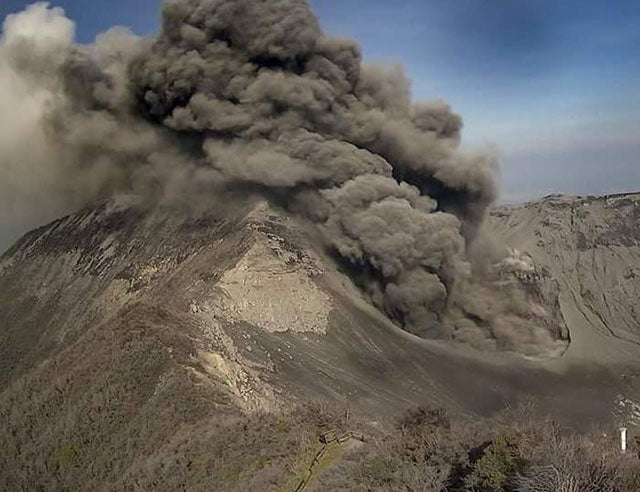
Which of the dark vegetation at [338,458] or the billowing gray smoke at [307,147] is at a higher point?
the billowing gray smoke at [307,147]

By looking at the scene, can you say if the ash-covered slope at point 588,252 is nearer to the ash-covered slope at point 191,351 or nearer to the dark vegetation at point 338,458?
the ash-covered slope at point 191,351

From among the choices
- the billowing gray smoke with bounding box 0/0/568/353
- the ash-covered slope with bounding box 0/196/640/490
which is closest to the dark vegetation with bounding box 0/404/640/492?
the ash-covered slope with bounding box 0/196/640/490

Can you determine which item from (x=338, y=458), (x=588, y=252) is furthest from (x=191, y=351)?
(x=588, y=252)

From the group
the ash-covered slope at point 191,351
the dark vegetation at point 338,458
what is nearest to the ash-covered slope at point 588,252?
the ash-covered slope at point 191,351

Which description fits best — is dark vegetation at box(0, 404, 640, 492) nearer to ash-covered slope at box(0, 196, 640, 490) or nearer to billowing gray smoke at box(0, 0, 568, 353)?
ash-covered slope at box(0, 196, 640, 490)

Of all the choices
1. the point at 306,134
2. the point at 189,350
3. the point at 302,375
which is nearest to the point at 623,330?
the point at 306,134
